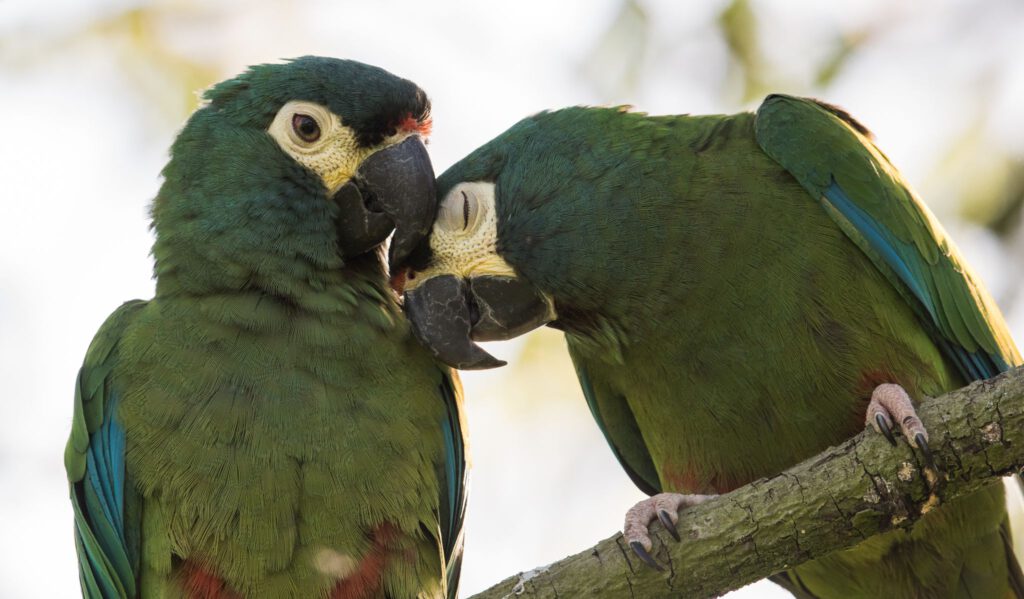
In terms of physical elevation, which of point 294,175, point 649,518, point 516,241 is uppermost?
point 294,175

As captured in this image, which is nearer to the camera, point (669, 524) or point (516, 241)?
point (669, 524)

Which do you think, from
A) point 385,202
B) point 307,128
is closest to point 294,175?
point 307,128

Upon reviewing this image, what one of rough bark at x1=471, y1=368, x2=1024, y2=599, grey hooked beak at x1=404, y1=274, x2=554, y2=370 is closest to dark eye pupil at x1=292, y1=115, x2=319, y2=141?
grey hooked beak at x1=404, y1=274, x2=554, y2=370

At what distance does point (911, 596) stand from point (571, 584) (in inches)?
54.7

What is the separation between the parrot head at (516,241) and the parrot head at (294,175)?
12cm

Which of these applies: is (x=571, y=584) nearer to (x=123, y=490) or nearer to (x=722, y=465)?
(x=722, y=465)

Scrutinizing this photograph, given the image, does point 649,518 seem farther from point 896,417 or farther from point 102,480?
point 102,480

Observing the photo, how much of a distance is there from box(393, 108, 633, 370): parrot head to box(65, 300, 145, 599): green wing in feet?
3.17

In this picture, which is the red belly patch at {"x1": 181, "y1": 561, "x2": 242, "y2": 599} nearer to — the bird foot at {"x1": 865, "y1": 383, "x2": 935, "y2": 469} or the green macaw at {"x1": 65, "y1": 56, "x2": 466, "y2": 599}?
the green macaw at {"x1": 65, "y1": 56, "x2": 466, "y2": 599}

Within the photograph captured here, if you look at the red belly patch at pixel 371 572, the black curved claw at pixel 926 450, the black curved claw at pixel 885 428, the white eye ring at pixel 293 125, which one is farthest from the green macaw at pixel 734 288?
the red belly patch at pixel 371 572

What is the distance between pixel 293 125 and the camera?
12.3 ft

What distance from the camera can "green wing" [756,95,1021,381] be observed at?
143 inches

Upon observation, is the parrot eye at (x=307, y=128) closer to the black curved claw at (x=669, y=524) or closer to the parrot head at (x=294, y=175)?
the parrot head at (x=294, y=175)

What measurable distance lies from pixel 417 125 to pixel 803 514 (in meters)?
1.82
